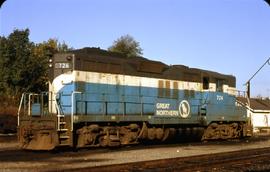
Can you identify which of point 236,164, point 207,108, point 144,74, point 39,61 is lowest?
point 236,164

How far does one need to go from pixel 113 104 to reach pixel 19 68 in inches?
1107

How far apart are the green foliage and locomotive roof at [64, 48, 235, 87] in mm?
22366

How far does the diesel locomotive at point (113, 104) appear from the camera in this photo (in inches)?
675

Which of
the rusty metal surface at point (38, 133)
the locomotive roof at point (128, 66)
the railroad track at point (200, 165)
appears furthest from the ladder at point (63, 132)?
the railroad track at point (200, 165)

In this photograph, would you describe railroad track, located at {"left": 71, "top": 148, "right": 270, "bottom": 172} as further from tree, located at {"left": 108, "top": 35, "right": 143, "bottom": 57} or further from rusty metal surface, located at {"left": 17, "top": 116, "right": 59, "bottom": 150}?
tree, located at {"left": 108, "top": 35, "right": 143, "bottom": 57}

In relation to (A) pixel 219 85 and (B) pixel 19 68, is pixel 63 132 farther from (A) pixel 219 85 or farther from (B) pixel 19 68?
(B) pixel 19 68

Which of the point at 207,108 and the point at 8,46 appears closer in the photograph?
the point at 207,108

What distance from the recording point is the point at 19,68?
44.8m

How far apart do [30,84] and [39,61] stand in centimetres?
343

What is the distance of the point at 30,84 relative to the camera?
45125mm

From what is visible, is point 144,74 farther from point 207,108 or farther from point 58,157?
point 58,157

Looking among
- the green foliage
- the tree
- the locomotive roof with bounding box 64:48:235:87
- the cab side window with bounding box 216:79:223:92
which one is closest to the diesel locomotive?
the locomotive roof with bounding box 64:48:235:87

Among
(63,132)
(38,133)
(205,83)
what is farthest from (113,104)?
(205,83)

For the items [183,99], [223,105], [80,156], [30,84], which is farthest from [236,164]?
[30,84]
